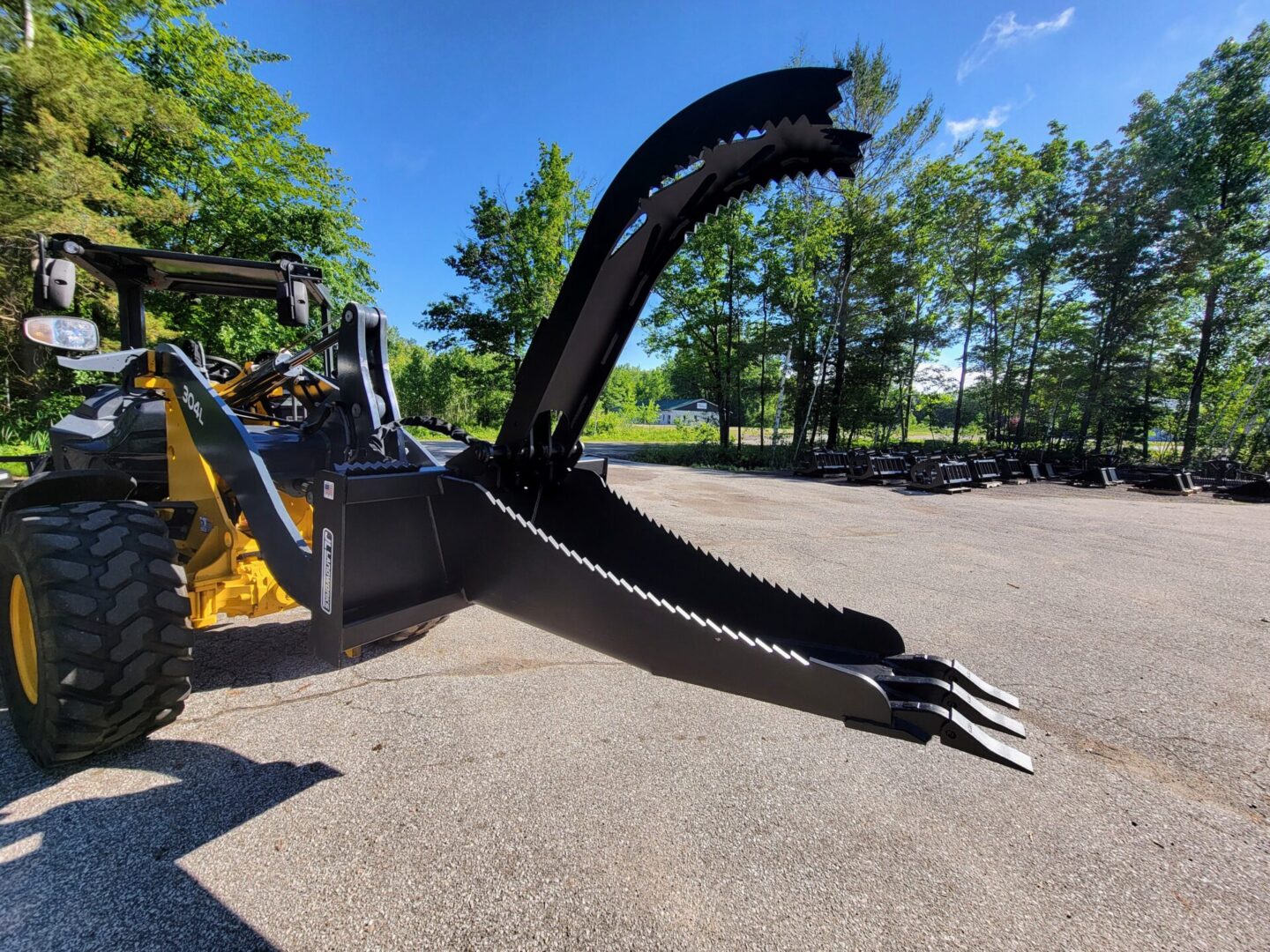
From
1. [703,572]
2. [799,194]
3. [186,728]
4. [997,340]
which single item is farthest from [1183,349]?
[186,728]

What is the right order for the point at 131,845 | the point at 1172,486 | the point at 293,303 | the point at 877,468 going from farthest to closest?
the point at 877,468
the point at 1172,486
the point at 293,303
the point at 131,845

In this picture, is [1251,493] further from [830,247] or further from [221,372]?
[221,372]

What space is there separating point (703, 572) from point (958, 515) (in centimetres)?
937

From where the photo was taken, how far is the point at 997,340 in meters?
25.5

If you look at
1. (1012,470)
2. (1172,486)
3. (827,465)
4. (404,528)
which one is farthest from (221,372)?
(1172,486)

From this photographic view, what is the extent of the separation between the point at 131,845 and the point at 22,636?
1233mm

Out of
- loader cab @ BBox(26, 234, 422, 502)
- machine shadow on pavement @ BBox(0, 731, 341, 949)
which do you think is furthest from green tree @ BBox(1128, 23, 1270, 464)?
machine shadow on pavement @ BBox(0, 731, 341, 949)

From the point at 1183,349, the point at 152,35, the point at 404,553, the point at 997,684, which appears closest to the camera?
the point at 404,553

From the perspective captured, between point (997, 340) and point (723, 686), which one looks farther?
point (997, 340)

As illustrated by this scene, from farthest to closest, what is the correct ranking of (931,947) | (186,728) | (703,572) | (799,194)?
(799,194)
(186,728)
(703,572)
(931,947)

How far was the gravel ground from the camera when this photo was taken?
150 cm

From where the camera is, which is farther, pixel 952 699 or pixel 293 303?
pixel 293 303

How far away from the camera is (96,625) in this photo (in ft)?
6.12

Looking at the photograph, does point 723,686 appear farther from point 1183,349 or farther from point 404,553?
point 1183,349
